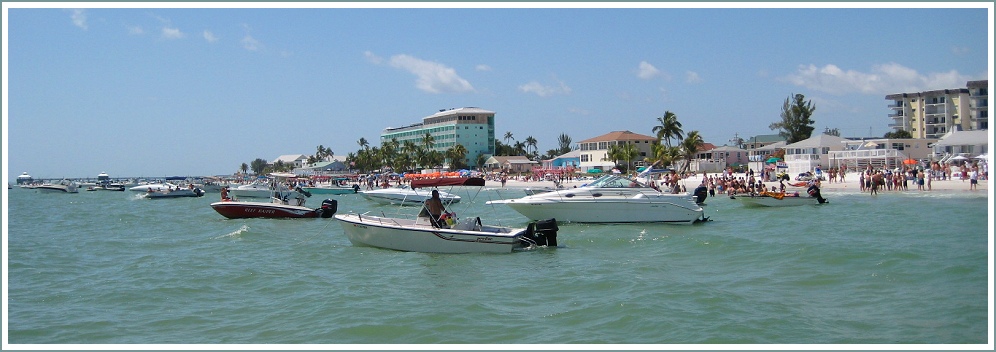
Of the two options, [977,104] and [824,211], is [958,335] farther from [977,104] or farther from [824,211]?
[977,104]

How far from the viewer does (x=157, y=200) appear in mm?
68250

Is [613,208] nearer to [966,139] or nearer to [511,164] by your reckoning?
[966,139]

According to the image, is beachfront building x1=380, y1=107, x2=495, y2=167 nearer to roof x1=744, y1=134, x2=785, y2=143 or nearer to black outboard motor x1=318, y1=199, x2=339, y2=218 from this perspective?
roof x1=744, y1=134, x2=785, y2=143

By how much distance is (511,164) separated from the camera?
5177 inches

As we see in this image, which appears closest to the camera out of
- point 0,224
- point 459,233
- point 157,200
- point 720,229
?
point 0,224

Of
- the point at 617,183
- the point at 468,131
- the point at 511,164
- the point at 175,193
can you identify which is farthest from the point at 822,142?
the point at 468,131

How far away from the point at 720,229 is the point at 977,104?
86690 mm

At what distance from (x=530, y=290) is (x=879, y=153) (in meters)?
71.1

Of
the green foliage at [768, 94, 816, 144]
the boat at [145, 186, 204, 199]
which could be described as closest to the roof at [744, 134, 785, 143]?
the green foliage at [768, 94, 816, 144]

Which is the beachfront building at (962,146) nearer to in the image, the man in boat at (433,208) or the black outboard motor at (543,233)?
the black outboard motor at (543,233)

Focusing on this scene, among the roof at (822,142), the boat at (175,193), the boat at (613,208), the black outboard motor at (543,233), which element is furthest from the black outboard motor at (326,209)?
the roof at (822,142)

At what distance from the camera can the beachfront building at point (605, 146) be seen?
369 ft

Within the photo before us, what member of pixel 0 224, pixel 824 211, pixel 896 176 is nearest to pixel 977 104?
pixel 896 176

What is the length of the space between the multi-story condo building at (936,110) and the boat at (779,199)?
71.9m
